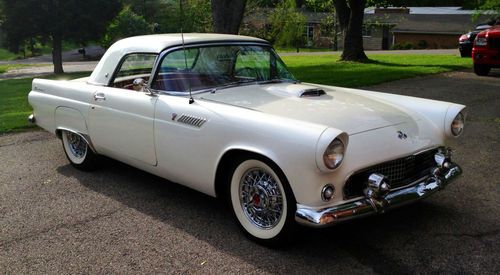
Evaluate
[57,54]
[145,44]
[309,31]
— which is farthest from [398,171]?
[309,31]

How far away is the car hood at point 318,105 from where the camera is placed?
349 cm

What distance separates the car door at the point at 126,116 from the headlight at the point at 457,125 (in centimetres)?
245

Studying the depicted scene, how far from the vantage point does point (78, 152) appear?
5.39 metres

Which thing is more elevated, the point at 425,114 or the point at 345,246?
the point at 425,114

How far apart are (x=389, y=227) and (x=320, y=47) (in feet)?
191

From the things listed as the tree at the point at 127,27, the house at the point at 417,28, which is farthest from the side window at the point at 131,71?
the house at the point at 417,28

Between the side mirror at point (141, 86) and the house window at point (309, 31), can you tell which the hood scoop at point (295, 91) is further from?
the house window at point (309, 31)

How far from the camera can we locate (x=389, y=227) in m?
3.70

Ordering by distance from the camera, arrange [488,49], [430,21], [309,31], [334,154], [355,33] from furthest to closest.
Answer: [309,31] → [430,21] → [355,33] → [488,49] → [334,154]

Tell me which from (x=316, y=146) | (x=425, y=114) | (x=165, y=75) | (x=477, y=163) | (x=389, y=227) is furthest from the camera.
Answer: (x=477, y=163)

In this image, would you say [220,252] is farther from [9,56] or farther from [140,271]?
[9,56]

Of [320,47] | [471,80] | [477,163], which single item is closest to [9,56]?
[320,47]

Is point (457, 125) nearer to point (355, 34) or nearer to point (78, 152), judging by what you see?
point (78, 152)

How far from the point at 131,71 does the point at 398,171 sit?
280cm
